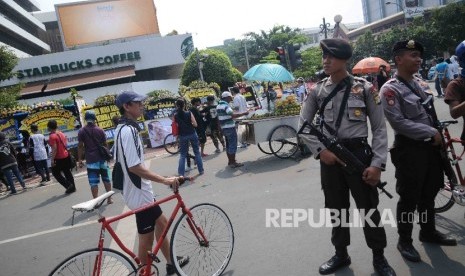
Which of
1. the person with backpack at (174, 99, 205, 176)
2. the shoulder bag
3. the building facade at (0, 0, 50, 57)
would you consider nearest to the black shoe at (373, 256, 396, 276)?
the shoulder bag

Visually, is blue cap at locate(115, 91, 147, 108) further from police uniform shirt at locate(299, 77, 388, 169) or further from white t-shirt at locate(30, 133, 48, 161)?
white t-shirt at locate(30, 133, 48, 161)

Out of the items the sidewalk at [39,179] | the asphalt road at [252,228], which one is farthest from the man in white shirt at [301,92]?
the asphalt road at [252,228]

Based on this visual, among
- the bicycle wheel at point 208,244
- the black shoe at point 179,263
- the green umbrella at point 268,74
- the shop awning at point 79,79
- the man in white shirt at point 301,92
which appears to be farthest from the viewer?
the shop awning at point 79,79

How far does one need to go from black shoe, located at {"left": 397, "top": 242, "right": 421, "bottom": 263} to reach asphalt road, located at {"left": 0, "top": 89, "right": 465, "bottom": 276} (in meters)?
0.05

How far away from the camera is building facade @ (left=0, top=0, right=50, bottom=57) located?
38.8 m

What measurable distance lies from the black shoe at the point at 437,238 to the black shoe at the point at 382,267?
721 mm

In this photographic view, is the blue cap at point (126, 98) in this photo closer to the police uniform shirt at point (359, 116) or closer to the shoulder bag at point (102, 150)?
the police uniform shirt at point (359, 116)

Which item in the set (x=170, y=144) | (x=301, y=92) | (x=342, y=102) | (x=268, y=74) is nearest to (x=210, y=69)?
(x=301, y=92)

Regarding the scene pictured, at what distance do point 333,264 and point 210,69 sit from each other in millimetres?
28133

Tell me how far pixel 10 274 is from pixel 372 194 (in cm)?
410

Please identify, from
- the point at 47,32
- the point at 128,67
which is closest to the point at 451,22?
the point at 128,67

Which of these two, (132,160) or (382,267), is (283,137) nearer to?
(382,267)

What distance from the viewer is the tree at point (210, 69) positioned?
29625 mm

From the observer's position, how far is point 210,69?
30312 millimetres
